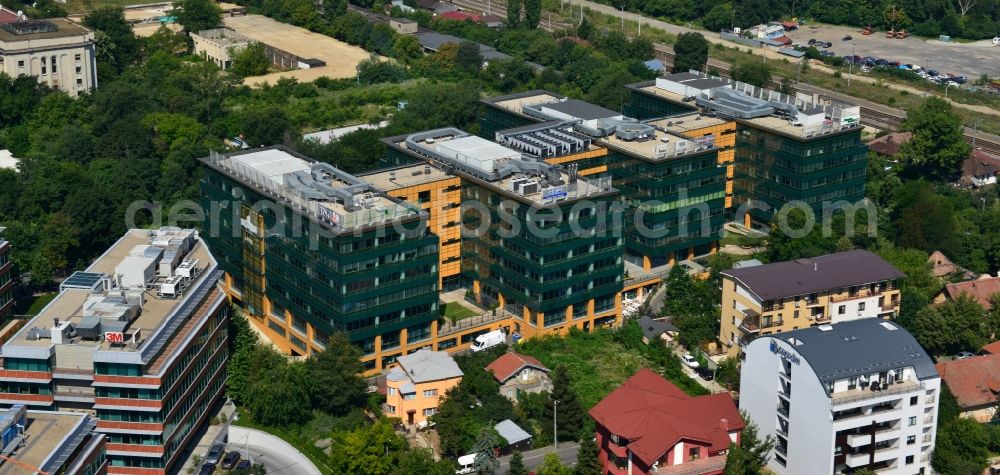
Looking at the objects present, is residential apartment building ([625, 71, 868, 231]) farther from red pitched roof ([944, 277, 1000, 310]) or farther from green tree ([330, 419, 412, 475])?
green tree ([330, 419, 412, 475])

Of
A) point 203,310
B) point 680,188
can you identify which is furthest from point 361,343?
point 680,188

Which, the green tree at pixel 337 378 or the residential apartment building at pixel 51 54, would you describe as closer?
the green tree at pixel 337 378

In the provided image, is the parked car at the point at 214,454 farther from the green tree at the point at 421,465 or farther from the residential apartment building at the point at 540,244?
the residential apartment building at the point at 540,244

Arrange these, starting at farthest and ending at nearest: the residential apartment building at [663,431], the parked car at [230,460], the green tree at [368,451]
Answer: the parked car at [230,460] < the green tree at [368,451] < the residential apartment building at [663,431]

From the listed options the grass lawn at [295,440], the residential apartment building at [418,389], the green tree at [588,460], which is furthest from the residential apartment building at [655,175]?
the grass lawn at [295,440]

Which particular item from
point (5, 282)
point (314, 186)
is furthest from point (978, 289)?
point (5, 282)

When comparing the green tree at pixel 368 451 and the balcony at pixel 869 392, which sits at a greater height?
the balcony at pixel 869 392

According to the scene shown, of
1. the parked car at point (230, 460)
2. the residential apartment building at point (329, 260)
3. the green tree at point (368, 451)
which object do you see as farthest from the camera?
the residential apartment building at point (329, 260)
